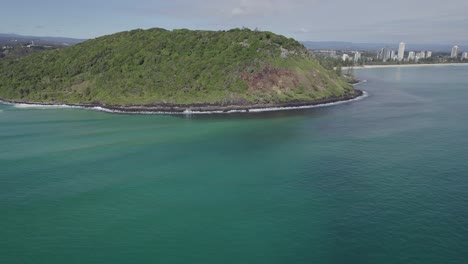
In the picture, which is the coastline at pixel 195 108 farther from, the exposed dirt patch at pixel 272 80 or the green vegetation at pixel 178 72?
the exposed dirt patch at pixel 272 80

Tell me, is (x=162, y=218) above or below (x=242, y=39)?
below

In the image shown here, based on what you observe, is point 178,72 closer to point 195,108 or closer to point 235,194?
point 195,108

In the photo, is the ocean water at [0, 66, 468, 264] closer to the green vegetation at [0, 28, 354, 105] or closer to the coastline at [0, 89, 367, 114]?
the coastline at [0, 89, 367, 114]

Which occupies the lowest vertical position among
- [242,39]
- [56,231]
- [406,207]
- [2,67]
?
[56,231]

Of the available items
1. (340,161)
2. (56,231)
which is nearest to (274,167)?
(340,161)

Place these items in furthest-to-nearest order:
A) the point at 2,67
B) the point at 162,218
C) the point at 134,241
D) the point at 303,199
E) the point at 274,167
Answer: the point at 2,67
the point at 274,167
the point at 303,199
the point at 162,218
the point at 134,241

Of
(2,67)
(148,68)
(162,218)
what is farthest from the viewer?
(2,67)

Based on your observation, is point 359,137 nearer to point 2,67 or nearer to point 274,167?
point 274,167
